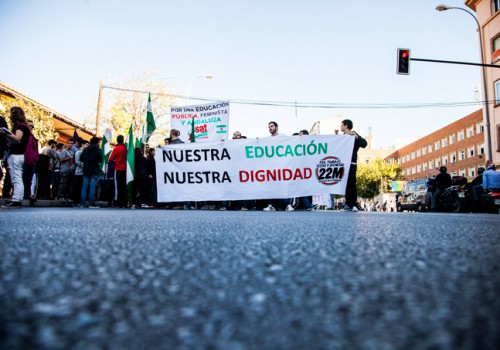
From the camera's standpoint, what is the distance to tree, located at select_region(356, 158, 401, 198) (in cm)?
6750

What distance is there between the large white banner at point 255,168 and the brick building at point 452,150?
143 ft

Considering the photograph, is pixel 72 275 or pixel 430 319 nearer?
pixel 430 319

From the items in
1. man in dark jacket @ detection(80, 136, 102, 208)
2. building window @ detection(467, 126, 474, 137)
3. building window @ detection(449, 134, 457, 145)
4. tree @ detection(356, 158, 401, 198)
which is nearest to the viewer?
man in dark jacket @ detection(80, 136, 102, 208)

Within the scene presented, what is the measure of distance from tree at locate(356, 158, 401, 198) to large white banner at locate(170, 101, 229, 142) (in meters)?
59.0

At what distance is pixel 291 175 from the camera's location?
9.51m

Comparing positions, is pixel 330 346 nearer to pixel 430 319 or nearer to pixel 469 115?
pixel 430 319

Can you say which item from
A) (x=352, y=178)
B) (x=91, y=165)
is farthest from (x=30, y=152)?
(x=352, y=178)

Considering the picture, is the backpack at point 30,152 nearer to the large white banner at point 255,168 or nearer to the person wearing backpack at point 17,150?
the person wearing backpack at point 17,150

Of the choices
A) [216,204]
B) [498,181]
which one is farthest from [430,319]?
[498,181]

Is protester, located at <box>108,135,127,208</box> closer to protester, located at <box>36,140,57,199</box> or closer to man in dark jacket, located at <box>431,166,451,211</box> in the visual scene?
protester, located at <box>36,140,57,199</box>

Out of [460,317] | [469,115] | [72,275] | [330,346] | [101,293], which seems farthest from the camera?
[469,115]

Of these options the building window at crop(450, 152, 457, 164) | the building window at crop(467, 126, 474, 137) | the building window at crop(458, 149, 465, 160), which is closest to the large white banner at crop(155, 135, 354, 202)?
the building window at crop(467, 126, 474, 137)

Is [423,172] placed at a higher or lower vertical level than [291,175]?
higher

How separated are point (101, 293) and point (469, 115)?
189 feet
